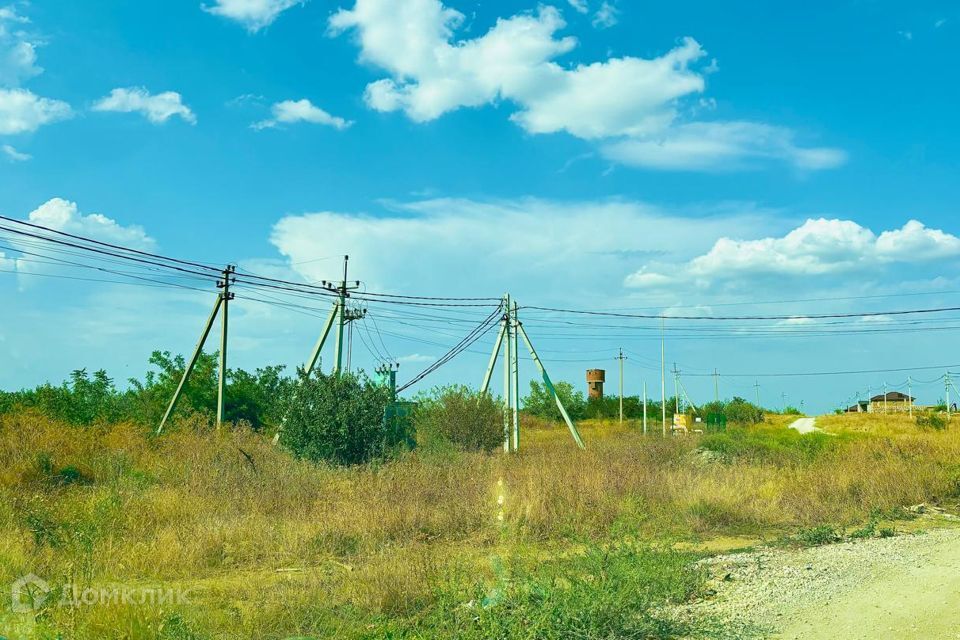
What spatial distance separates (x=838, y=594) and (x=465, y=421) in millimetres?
23168

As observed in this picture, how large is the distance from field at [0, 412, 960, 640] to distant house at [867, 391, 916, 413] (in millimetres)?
84817

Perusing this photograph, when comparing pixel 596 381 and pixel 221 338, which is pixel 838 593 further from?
pixel 596 381

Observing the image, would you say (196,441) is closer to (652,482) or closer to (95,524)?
(652,482)

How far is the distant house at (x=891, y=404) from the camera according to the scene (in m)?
101

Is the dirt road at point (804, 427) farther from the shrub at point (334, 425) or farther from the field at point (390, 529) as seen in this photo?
the shrub at point (334, 425)

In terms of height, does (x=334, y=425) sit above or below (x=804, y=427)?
above

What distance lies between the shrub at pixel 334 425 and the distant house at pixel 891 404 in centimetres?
8434

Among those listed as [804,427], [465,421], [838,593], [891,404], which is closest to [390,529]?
[838,593]

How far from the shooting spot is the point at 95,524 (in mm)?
7426

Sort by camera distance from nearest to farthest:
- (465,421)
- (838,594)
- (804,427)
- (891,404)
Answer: (838,594)
(465,421)
(804,427)
(891,404)

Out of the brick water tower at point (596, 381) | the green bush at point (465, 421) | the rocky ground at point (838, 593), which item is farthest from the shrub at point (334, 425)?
the brick water tower at point (596, 381)

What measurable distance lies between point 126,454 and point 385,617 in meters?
14.7

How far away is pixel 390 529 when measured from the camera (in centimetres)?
1241

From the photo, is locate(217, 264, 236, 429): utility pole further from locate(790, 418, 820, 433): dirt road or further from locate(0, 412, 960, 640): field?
locate(790, 418, 820, 433): dirt road
